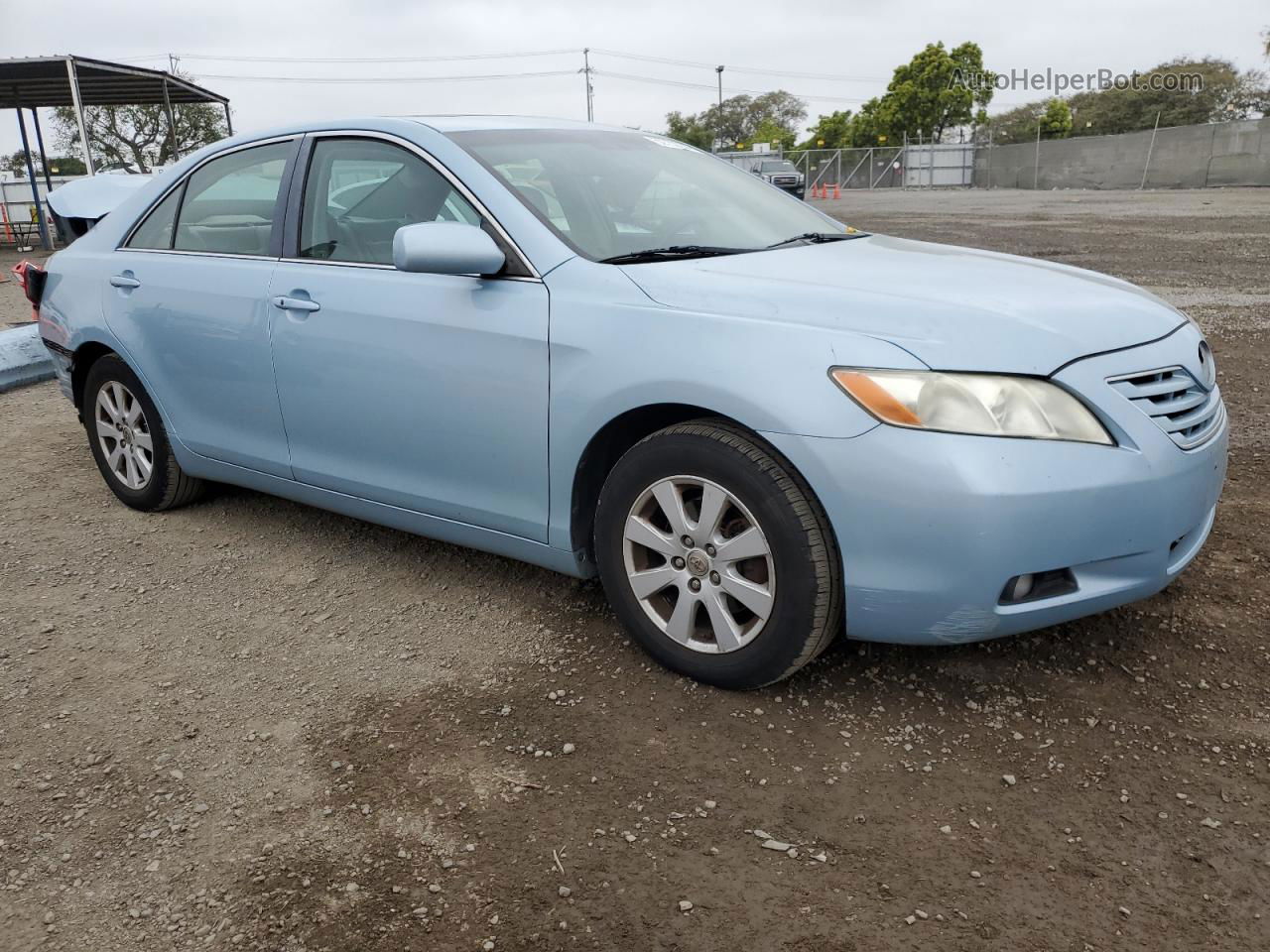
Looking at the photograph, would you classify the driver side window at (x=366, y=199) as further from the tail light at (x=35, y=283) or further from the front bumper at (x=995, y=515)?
the tail light at (x=35, y=283)

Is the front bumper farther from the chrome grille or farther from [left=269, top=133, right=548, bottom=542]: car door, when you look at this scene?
[left=269, top=133, right=548, bottom=542]: car door

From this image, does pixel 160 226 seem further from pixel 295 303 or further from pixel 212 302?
pixel 295 303

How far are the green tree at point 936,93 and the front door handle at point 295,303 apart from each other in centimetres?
6336

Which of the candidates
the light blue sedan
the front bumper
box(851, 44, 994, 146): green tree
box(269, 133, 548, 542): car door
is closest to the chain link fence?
box(851, 44, 994, 146): green tree

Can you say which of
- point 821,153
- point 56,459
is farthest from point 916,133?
point 56,459

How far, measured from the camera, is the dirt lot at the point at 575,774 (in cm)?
212

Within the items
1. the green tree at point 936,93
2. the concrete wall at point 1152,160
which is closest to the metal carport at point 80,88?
the concrete wall at point 1152,160

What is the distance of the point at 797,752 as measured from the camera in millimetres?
2648

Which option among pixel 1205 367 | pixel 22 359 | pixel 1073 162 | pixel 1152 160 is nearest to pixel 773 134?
pixel 1073 162

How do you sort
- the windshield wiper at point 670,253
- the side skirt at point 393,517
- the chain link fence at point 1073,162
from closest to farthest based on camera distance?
the windshield wiper at point 670,253 < the side skirt at point 393,517 < the chain link fence at point 1073,162

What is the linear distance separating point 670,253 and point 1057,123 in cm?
7258

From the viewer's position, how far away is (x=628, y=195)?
11.6 ft

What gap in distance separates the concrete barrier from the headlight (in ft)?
22.1

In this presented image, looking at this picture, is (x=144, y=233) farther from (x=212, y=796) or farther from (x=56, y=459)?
(x=212, y=796)
